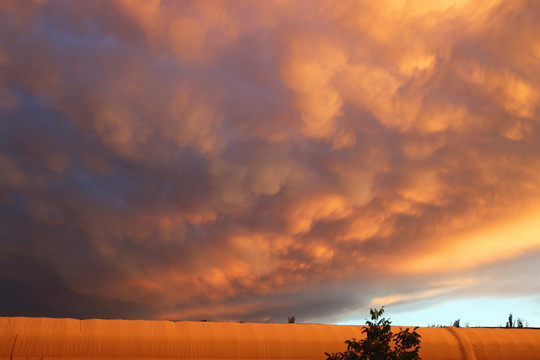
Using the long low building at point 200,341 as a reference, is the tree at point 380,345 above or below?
below

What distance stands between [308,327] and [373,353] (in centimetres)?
1620

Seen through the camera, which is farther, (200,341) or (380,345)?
(200,341)

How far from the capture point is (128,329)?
32375mm

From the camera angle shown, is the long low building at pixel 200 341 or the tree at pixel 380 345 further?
the long low building at pixel 200 341

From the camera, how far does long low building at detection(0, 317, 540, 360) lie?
30547 millimetres

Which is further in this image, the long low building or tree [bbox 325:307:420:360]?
the long low building

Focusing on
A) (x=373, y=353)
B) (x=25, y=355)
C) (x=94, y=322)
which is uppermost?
(x=94, y=322)

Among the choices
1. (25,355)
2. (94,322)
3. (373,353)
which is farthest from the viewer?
(94,322)

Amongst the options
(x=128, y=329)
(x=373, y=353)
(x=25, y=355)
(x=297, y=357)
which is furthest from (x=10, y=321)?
(x=373, y=353)

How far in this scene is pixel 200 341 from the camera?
33031 millimetres

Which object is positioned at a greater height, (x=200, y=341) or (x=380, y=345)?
(x=200, y=341)

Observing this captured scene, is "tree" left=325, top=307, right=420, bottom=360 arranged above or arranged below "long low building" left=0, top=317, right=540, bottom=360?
below

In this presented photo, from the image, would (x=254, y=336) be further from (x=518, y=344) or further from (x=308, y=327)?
(x=518, y=344)

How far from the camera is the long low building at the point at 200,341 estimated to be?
30547 mm
